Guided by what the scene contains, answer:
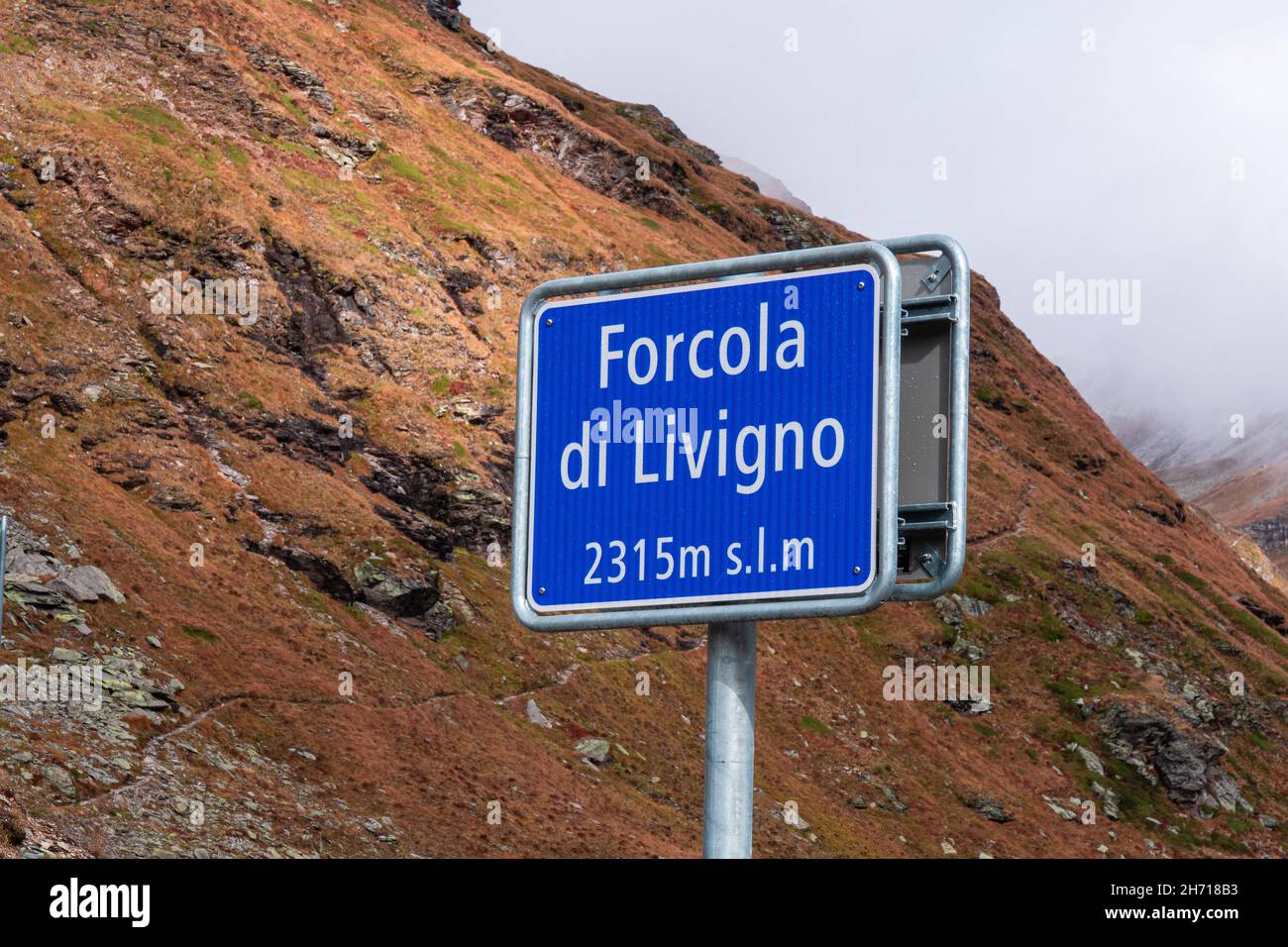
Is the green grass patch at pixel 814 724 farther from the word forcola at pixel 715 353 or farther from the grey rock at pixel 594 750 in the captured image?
the word forcola at pixel 715 353

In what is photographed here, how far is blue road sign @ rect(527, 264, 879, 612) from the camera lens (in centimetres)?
512

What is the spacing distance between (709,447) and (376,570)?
185 feet

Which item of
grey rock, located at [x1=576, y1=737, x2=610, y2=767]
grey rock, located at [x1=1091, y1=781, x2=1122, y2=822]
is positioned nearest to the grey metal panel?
grey rock, located at [x1=576, y1=737, x2=610, y2=767]

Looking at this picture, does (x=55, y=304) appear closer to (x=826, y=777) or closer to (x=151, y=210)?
(x=151, y=210)

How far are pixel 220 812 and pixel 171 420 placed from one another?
965 inches

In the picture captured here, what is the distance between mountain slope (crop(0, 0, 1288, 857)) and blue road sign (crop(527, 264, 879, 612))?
1192 inches

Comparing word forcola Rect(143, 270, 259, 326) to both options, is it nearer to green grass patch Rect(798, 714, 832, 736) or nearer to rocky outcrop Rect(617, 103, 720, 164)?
green grass patch Rect(798, 714, 832, 736)

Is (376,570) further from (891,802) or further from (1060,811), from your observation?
(1060,811)

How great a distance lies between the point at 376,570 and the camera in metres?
60.6

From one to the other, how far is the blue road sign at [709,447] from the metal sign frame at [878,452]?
3cm

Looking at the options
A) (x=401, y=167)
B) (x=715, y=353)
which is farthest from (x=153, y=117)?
(x=715, y=353)
